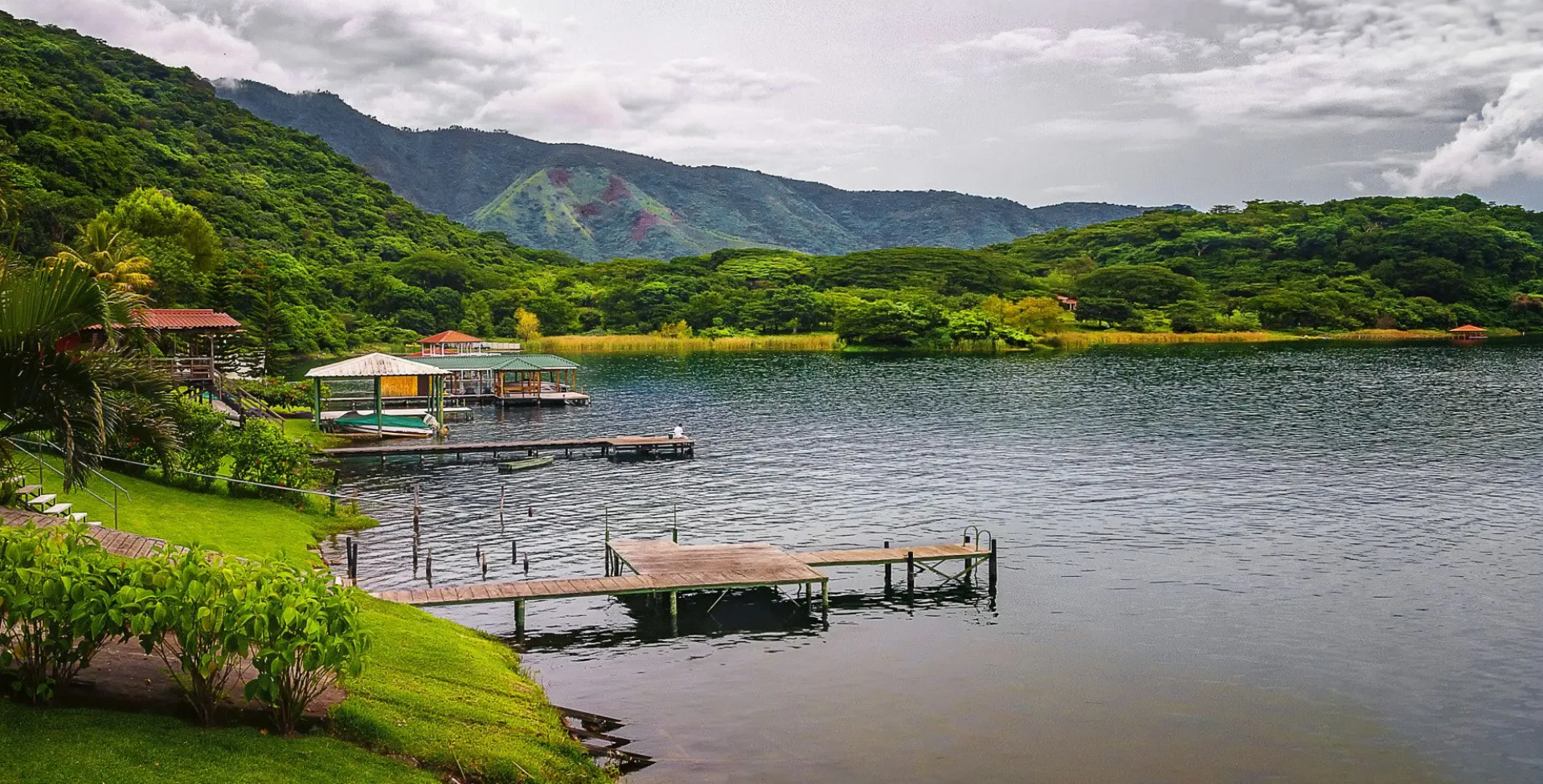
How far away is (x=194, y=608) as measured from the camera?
12984 millimetres

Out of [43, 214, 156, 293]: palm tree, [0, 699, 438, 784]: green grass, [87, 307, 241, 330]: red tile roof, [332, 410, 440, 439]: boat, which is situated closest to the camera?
[0, 699, 438, 784]: green grass

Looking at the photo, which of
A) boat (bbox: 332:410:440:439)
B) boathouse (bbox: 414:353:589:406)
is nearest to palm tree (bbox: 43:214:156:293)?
boat (bbox: 332:410:440:439)

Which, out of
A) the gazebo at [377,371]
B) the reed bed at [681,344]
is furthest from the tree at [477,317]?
the gazebo at [377,371]

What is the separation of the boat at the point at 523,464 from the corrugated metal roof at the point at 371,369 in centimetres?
960

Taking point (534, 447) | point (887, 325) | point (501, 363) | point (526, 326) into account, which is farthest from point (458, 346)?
point (887, 325)

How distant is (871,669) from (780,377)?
85.8 m

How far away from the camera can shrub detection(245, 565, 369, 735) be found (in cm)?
1295

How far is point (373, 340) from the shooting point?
465 ft

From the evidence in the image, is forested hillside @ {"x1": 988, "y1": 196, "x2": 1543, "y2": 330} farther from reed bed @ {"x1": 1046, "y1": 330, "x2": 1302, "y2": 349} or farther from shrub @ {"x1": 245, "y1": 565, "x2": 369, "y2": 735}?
shrub @ {"x1": 245, "y1": 565, "x2": 369, "y2": 735}

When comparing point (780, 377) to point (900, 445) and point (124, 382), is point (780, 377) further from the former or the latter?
point (124, 382)

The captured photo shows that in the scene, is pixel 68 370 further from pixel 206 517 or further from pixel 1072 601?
pixel 1072 601

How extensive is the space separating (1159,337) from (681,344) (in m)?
72.4

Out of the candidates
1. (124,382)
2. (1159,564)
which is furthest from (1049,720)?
(124,382)

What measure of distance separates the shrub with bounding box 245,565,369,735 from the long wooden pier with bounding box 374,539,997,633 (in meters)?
13.1
